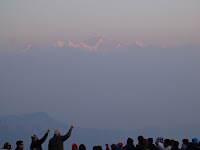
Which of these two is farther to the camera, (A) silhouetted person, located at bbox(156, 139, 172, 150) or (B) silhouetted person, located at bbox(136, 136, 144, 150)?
(B) silhouetted person, located at bbox(136, 136, 144, 150)

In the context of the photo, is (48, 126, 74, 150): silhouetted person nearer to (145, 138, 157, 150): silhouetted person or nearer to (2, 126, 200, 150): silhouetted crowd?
(2, 126, 200, 150): silhouetted crowd

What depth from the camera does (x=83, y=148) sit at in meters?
14.7

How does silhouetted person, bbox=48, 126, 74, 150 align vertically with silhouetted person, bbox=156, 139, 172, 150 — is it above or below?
above

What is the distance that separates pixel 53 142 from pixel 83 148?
135cm

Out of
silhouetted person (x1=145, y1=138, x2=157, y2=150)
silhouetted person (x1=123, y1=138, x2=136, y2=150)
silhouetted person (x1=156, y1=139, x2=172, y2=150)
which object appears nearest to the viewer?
silhouetted person (x1=156, y1=139, x2=172, y2=150)

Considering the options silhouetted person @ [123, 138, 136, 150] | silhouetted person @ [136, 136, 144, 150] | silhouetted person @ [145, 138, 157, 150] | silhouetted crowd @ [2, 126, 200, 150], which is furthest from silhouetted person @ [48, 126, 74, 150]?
silhouetted person @ [145, 138, 157, 150]

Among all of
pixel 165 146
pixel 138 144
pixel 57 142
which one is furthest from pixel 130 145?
pixel 57 142

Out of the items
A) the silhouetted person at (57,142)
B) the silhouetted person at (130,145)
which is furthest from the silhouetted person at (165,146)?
the silhouetted person at (57,142)

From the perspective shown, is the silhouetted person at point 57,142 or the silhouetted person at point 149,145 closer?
the silhouetted person at point 149,145

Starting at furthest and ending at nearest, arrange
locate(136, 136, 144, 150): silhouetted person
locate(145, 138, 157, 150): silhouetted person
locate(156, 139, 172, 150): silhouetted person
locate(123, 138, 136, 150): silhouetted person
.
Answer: locate(123, 138, 136, 150): silhouetted person → locate(136, 136, 144, 150): silhouetted person → locate(145, 138, 157, 150): silhouetted person → locate(156, 139, 172, 150): silhouetted person

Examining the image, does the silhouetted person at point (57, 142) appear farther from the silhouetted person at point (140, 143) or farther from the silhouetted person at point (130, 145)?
the silhouetted person at point (140, 143)

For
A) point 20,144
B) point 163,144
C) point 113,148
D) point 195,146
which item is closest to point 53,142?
point 20,144

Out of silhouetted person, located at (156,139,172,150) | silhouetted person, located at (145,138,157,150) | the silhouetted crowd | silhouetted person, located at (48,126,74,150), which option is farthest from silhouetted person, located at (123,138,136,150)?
silhouetted person, located at (48,126,74,150)

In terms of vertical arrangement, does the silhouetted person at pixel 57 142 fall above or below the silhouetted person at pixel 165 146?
above
